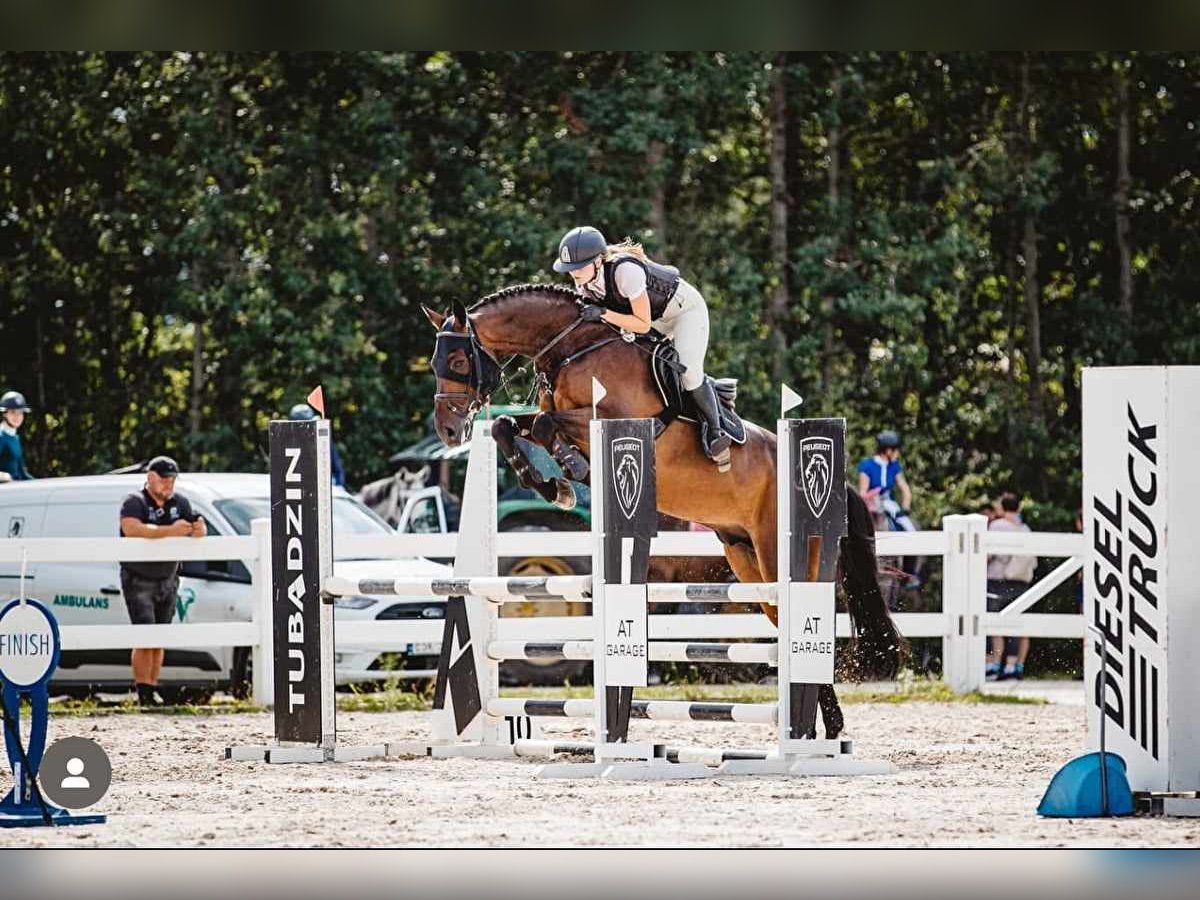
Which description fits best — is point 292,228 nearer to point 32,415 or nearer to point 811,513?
point 32,415

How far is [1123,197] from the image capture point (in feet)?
71.0

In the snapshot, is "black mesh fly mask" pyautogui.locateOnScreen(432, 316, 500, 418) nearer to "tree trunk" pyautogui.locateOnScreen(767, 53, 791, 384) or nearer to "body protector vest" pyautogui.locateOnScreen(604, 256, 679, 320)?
"body protector vest" pyautogui.locateOnScreen(604, 256, 679, 320)

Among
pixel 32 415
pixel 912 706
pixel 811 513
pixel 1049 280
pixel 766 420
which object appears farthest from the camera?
pixel 1049 280

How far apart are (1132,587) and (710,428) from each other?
2.66 metres

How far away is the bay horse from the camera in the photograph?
8711mm

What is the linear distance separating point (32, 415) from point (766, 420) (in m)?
7.84

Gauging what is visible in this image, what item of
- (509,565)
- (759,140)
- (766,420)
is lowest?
(509,565)

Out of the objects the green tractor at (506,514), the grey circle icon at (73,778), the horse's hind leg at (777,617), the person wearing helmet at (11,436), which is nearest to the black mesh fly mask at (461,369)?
the horse's hind leg at (777,617)

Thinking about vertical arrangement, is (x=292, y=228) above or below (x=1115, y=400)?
above

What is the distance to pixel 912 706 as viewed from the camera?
39.0 ft

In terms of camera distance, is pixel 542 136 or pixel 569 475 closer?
pixel 569 475

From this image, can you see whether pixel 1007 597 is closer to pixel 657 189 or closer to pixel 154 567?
pixel 154 567

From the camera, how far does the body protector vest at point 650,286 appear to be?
843cm

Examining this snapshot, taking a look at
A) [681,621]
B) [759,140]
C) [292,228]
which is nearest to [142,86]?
[292,228]
